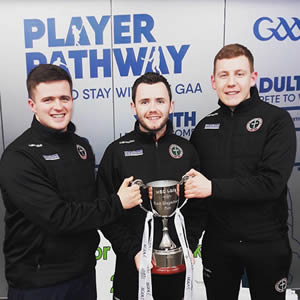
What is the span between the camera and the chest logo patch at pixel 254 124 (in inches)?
71.2

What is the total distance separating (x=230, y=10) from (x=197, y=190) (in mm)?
1635

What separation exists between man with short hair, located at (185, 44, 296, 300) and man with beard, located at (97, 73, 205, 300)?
5.7 inches

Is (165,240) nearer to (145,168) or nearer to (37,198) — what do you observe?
(145,168)

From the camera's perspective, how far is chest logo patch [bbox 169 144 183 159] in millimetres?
1787

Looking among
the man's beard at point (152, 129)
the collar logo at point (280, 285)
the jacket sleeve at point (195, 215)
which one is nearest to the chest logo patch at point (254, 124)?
the jacket sleeve at point (195, 215)

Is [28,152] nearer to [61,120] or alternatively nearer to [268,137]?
[61,120]

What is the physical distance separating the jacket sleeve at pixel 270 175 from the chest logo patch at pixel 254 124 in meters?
0.06

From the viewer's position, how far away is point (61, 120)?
1582 mm

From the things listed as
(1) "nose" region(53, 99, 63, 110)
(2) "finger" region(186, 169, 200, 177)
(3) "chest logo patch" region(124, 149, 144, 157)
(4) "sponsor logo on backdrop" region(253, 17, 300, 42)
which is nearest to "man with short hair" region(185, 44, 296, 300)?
(2) "finger" region(186, 169, 200, 177)

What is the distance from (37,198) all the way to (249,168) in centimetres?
103

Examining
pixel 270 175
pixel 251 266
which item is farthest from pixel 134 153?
pixel 251 266

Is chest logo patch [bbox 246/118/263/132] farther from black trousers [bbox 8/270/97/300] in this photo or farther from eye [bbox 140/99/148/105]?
black trousers [bbox 8/270/97/300]

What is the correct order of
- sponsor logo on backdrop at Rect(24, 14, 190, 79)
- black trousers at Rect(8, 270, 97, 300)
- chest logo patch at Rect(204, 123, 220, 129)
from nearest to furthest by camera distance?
black trousers at Rect(8, 270, 97, 300)
chest logo patch at Rect(204, 123, 220, 129)
sponsor logo on backdrop at Rect(24, 14, 190, 79)

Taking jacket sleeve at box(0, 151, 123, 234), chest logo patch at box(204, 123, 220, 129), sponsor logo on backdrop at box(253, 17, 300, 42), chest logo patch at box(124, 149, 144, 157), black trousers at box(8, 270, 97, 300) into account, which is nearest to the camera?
jacket sleeve at box(0, 151, 123, 234)
